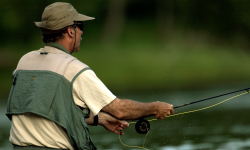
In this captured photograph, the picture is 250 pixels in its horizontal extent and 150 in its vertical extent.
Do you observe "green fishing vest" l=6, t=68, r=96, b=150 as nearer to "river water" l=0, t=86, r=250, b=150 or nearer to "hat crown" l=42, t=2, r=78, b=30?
"hat crown" l=42, t=2, r=78, b=30

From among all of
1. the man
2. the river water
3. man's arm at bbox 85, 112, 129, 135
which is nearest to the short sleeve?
the man

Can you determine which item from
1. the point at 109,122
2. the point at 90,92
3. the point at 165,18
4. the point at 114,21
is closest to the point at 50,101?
the point at 90,92

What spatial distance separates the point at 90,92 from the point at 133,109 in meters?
0.32

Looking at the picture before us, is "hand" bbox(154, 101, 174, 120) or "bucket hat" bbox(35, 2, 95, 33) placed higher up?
"bucket hat" bbox(35, 2, 95, 33)

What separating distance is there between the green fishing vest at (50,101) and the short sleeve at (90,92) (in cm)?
4

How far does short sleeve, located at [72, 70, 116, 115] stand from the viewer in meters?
2.37

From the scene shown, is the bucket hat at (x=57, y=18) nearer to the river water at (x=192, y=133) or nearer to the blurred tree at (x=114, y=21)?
the river water at (x=192, y=133)

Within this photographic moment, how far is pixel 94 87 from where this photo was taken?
2.37 m

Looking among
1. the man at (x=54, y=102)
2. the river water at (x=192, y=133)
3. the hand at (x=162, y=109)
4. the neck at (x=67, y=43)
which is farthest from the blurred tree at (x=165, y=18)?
the man at (x=54, y=102)

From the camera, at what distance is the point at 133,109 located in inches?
100

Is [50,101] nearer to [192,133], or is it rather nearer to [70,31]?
[70,31]

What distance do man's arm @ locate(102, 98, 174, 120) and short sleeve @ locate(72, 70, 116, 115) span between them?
0.06 meters

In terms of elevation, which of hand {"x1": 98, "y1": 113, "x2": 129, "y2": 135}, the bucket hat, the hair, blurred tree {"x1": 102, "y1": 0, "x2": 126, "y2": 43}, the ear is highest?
the bucket hat

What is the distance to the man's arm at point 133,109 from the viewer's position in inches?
96.8
